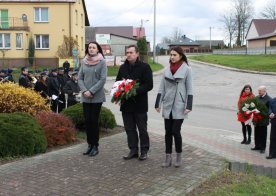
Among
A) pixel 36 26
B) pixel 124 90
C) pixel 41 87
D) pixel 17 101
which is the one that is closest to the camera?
pixel 124 90

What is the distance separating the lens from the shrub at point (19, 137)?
719 centimetres

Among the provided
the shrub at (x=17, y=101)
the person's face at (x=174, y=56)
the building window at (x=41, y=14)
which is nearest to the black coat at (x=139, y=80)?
the person's face at (x=174, y=56)

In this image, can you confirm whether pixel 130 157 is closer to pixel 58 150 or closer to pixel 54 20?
pixel 58 150

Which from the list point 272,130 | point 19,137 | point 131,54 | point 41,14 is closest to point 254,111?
point 272,130

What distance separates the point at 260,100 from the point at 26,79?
6.88 metres

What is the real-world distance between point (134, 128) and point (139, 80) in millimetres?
835

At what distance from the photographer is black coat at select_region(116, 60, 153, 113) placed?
22.6 feet

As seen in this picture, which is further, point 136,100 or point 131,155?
point 131,155

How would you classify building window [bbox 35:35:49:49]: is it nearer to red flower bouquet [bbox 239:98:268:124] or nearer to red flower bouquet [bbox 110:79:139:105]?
red flower bouquet [bbox 239:98:268:124]

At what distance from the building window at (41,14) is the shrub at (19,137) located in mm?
39383

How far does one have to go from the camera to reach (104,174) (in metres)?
6.25

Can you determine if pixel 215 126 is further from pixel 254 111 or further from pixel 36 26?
pixel 36 26

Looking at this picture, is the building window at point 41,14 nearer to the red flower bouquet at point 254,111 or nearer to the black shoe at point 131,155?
the red flower bouquet at point 254,111

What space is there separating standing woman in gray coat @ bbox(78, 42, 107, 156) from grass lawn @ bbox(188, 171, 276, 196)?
2289mm
